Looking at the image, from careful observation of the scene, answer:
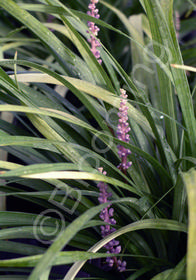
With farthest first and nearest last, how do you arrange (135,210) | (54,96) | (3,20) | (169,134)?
(3,20) → (54,96) → (169,134) → (135,210)

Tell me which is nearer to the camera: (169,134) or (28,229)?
(28,229)

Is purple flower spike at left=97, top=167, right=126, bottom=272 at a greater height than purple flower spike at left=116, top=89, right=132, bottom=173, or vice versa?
purple flower spike at left=116, top=89, right=132, bottom=173

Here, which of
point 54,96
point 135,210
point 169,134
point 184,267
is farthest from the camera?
point 54,96

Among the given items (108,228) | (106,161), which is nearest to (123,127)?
(106,161)

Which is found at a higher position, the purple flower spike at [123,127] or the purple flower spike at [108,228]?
the purple flower spike at [123,127]

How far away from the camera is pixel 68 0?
122 centimetres

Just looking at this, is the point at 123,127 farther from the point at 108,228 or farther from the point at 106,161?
the point at 108,228

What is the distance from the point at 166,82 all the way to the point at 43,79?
0.31 meters

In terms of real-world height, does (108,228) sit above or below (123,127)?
below

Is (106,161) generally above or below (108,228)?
above

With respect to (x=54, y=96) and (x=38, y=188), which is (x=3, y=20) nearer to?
(x=54, y=96)

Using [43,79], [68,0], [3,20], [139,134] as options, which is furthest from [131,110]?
[3,20]

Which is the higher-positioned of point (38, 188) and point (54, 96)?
point (54, 96)

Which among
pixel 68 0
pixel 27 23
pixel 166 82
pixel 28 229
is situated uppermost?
pixel 68 0
